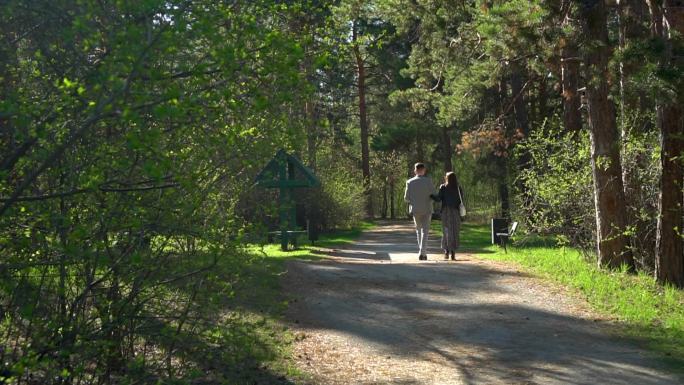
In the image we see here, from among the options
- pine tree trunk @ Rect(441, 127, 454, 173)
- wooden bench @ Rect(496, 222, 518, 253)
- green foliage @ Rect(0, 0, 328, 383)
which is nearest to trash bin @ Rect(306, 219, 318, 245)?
wooden bench @ Rect(496, 222, 518, 253)

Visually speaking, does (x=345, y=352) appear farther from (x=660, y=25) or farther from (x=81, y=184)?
(x=660, y=25)

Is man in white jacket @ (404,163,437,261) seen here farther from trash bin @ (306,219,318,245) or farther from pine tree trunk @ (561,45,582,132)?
trash bin @ (306,219,318,245)

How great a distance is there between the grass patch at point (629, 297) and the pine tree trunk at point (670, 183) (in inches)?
15.1

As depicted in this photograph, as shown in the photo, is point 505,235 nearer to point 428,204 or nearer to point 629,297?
point 428,204

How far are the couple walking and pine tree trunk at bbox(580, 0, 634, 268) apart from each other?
4.19 m

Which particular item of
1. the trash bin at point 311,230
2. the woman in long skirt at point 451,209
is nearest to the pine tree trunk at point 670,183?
the woman in long skirt at point 451,209

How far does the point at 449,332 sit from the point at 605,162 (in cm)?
518

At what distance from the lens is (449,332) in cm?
1044

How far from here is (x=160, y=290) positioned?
643 cm

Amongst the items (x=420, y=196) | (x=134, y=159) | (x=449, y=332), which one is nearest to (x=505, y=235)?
(x=420, y=196)

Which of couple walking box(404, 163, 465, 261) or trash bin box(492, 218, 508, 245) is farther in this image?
trash bin box(492, 218, 508, 245)

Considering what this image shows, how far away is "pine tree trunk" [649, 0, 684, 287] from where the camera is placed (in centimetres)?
1260

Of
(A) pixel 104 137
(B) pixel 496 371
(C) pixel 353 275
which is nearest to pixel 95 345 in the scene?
(A) pixel 104 137

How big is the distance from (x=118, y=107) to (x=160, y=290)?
7.46ft
